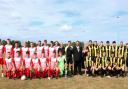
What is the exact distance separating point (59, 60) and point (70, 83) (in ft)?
6.31

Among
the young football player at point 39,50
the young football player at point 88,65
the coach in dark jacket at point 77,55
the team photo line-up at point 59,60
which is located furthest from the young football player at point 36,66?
the young football player at point 88,65

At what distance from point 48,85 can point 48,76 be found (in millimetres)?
1650

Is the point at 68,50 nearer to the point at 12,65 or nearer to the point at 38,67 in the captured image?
the point at 38,67

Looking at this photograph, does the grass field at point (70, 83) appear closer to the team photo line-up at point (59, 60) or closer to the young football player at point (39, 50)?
the team photo line-up at point (59, 60)

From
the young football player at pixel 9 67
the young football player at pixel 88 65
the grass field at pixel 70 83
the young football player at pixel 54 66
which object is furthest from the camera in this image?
the young football player at pixel 88 65

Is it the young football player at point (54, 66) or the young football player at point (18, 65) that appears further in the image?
the young football player at point (54, 66)

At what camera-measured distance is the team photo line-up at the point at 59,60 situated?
16.6 m

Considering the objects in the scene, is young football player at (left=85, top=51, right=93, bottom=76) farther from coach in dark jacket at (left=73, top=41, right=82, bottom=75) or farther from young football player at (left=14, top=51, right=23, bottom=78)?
young football player at (left=14, top=51, right=23, bottom=78)

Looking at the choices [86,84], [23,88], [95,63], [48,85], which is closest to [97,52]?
[95,63]

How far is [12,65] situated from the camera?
54.2 feet

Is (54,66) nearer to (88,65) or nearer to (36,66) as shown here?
(36,66)

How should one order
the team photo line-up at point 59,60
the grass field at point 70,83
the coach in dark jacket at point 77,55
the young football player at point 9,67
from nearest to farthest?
the grass field at point 70,83, the young football player at point 9,67, the team photo line-up at point 59,60, the coach in dark jacket at point 77,55

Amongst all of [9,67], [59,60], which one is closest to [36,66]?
[59,60]

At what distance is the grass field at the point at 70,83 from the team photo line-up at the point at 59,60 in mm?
663
